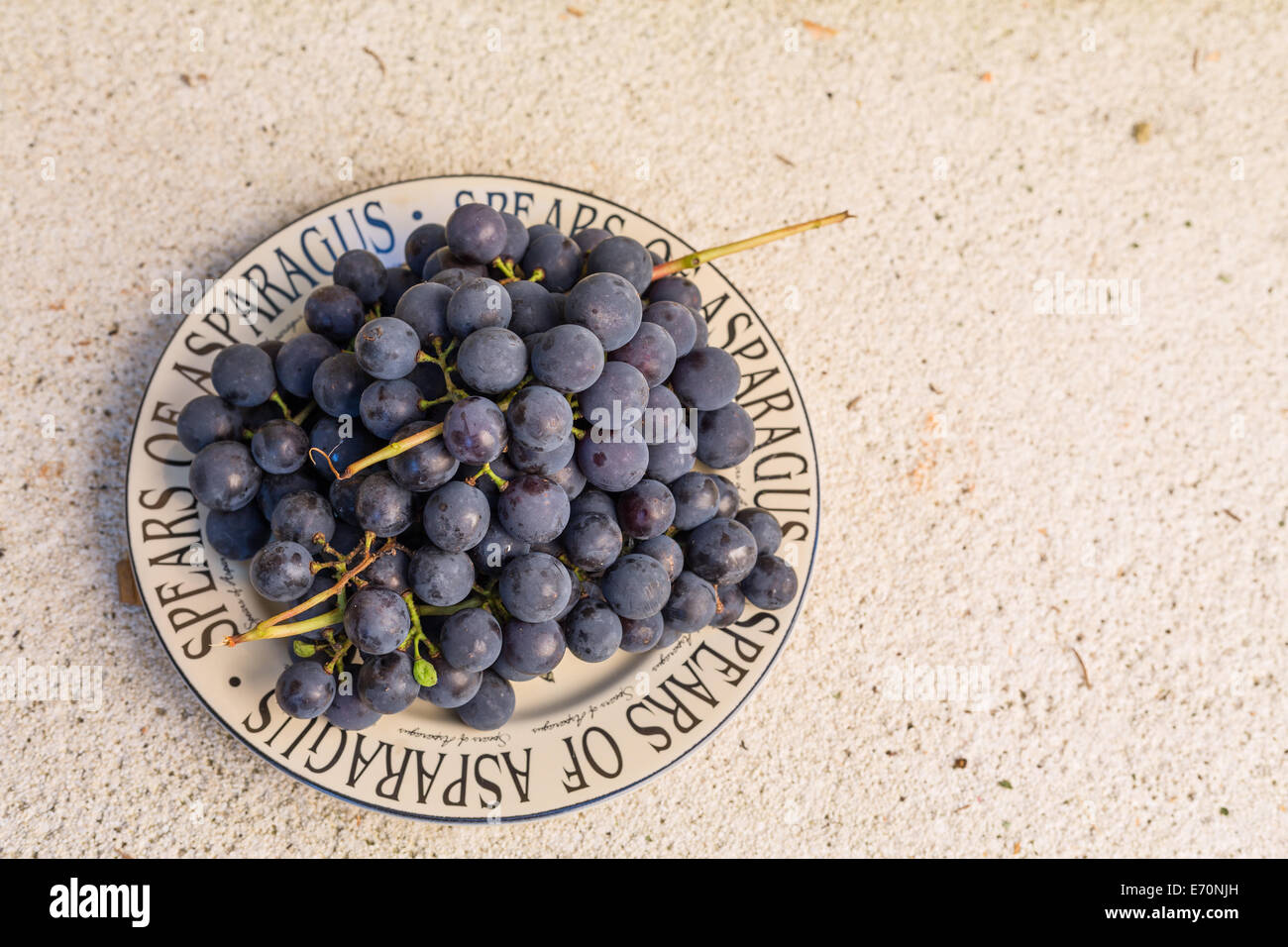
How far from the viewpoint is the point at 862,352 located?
1451mm

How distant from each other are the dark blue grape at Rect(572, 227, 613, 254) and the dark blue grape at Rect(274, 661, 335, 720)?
557 millimetres

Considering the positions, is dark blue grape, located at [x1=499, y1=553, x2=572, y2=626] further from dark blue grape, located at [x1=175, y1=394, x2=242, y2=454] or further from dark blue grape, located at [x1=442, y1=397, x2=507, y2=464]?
dark blue grape, located at [x1=175, y1=394, x2=242, y2=454]

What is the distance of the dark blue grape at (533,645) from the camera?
0.86 m

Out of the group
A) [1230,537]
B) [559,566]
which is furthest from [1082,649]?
[559,566]

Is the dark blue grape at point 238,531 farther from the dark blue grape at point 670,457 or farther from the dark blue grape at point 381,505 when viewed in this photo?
the dark blue grape at point 670,457

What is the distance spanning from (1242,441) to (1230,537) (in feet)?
0.58

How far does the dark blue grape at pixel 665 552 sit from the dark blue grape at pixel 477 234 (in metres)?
0.36

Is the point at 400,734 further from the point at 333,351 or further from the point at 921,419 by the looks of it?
the point at 921,419

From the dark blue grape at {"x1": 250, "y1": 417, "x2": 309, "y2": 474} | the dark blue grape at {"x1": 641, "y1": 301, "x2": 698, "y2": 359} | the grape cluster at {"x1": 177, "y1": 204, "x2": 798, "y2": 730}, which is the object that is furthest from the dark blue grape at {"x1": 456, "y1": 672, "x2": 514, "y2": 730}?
the dark blue grape at {"x1": 641, "y1": 301, "x2": 698, "y2": 359}

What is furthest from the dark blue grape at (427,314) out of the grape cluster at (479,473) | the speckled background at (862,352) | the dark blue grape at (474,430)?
the speckled background at (862,352)

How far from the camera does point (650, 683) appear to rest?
1030mm

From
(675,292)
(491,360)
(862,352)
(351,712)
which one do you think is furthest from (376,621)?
(862,352)

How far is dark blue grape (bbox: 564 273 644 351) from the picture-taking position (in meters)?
0.83
